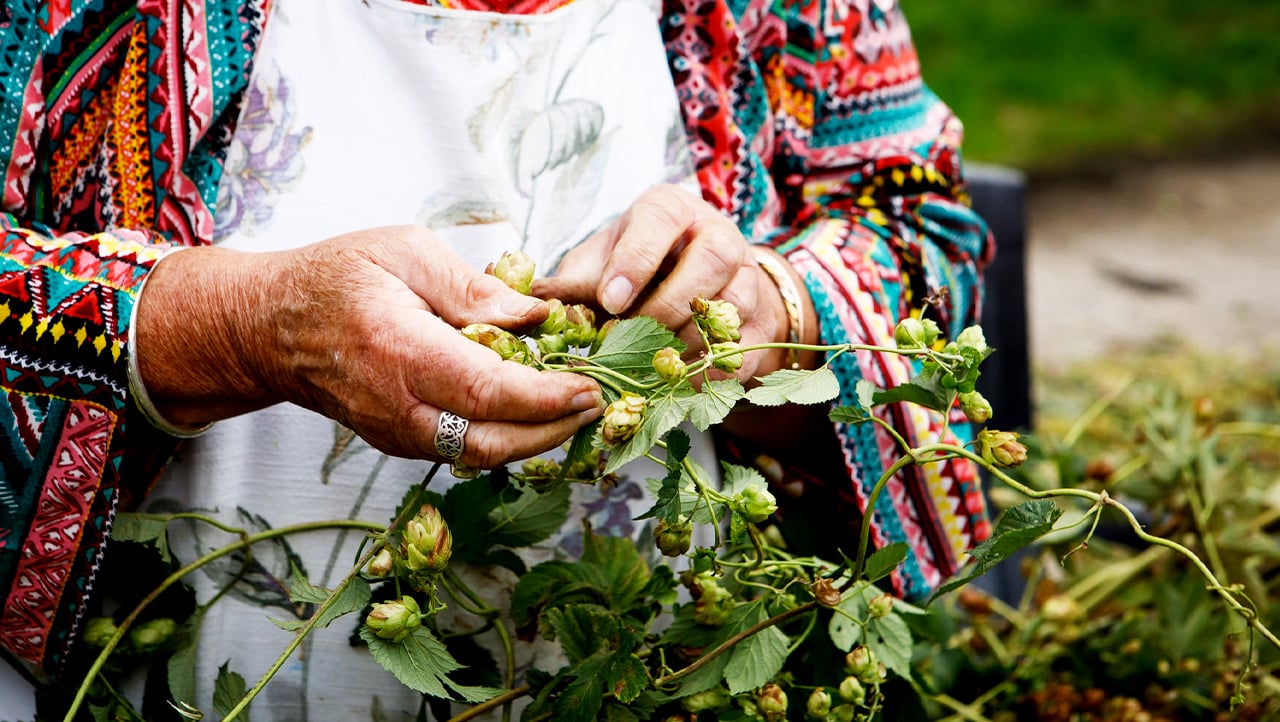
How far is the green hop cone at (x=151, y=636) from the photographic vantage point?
875mm

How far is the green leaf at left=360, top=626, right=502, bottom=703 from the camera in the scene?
0.67 metres

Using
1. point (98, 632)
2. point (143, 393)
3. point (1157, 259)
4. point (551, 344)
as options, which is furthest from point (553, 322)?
point (1157, 259)

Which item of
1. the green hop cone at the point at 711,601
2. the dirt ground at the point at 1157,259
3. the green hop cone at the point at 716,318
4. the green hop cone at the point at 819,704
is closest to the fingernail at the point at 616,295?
the green hop cone at the point at 716,318

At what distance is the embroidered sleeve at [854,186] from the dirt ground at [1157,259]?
2.34m

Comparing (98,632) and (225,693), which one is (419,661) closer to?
(225,693)

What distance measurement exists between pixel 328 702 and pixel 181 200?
450 millimetres

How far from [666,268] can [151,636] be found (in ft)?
1.66

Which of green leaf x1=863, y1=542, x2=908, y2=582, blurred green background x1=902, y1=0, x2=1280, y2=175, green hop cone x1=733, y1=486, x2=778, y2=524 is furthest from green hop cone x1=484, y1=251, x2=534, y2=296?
blurred green background x1=902, y1=0, x2=1280, y2=175

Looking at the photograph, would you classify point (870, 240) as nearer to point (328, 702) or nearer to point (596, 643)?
point (596, 643)

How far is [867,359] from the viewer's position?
102cm

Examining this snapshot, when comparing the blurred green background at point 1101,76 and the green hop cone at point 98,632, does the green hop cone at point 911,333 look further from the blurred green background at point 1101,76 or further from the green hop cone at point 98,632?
the blurred green background at point 1101,76

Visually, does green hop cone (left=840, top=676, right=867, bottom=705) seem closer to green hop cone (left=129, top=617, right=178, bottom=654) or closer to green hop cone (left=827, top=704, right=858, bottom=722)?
green hop cone (left=827, top=704, right=858, bottom=722)

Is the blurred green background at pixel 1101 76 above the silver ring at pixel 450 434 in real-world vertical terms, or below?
below

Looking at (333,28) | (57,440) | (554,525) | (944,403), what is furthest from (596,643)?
(333,28)
